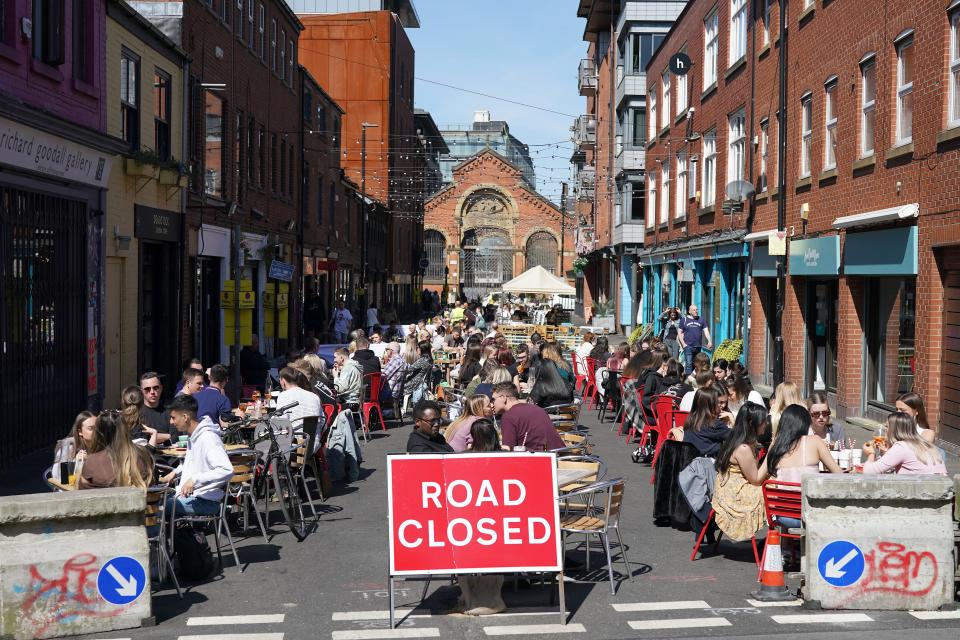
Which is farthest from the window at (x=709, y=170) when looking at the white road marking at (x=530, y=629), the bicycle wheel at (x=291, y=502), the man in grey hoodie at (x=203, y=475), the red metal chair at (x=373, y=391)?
the white road marking at (x=530, y=629)

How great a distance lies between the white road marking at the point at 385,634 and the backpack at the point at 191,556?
68.6 inches

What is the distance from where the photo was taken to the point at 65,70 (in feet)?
50.4

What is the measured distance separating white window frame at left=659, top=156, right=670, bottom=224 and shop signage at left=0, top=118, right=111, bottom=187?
22.2 metres

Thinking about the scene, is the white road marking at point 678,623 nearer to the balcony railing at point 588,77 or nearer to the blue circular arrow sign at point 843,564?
the blue circular arrow sign at point 843,564

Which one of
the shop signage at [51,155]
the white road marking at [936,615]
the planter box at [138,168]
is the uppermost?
the planter box at [138,168]

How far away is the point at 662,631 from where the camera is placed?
7.14m

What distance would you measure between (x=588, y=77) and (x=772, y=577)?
54805 mm

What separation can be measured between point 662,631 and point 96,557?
3.50 metres

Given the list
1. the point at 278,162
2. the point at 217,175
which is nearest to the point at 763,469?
the point at 217,175

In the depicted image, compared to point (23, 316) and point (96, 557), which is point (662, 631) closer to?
point (96, 557)

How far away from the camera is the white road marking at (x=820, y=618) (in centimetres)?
731

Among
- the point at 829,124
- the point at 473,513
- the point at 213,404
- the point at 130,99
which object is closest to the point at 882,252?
the point at 829,124

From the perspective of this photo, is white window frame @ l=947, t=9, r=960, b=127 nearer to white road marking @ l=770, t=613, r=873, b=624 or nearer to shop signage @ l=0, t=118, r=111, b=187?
white road marking @ l=770, t=613, r=873, b=624

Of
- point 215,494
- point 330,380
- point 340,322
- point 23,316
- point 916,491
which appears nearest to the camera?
point 916,491
